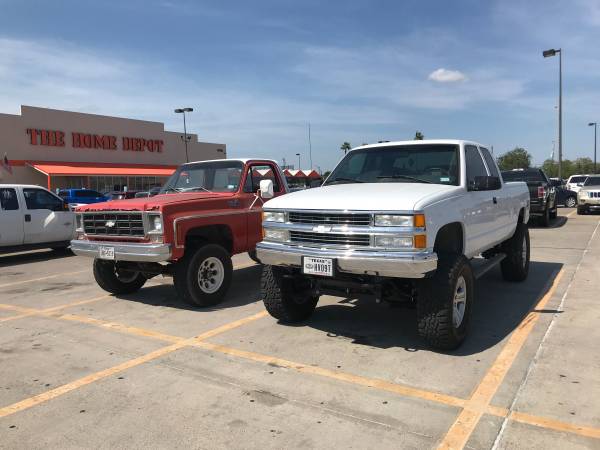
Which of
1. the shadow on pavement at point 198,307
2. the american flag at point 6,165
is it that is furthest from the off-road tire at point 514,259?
the american flag at point 6,165

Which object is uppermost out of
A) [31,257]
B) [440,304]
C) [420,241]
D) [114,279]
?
[420,241]

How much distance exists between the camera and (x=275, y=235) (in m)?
5.14

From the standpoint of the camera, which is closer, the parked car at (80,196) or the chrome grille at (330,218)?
the chrome grille at (330,218)

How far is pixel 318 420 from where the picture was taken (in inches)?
134

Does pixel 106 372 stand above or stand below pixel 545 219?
below

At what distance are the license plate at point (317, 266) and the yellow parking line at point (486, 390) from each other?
5.07ft

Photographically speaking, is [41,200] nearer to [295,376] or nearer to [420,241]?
[295,376]

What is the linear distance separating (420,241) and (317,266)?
96cm

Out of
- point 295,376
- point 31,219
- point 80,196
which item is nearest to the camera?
point 295,376

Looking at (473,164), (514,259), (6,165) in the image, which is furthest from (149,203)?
(6,165)

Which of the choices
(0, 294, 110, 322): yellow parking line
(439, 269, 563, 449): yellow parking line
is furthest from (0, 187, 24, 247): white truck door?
(439, 269, 563, 449): yellow parking line

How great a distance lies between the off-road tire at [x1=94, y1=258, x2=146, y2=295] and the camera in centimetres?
718

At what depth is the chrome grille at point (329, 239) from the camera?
450 centimetres

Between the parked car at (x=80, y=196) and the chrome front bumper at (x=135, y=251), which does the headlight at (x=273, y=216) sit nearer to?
the chrome front bumper at (x=135, y=251)
